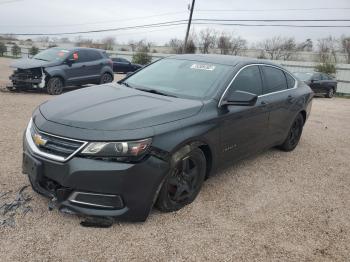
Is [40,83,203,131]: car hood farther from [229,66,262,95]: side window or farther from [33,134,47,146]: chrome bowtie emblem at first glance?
[229,66,262,95]: side window

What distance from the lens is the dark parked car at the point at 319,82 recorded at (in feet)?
62.0

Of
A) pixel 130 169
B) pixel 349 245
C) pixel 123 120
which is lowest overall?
pixel 349 245

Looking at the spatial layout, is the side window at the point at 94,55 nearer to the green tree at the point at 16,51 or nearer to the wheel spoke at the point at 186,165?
the wheel spoke at the point at 186,165

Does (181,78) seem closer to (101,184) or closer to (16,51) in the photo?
(101,184)

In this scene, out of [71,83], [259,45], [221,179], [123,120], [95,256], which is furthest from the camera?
[259,45]

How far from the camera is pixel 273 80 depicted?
543 centimetres

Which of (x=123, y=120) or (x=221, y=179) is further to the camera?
(x=221, y=179)

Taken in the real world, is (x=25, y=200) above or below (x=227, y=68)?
below

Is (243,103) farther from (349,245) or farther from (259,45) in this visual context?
(259,45)

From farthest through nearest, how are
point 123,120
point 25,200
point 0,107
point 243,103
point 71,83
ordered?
point 71,83, point 0,107, point 243,103, point 25,200, point 123,120

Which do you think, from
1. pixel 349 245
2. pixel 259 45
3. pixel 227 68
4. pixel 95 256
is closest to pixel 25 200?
pixel 95 256

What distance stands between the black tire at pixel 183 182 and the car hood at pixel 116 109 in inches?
18.2

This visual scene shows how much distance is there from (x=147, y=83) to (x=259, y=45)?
203 ft

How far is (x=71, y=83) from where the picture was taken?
12.2m
